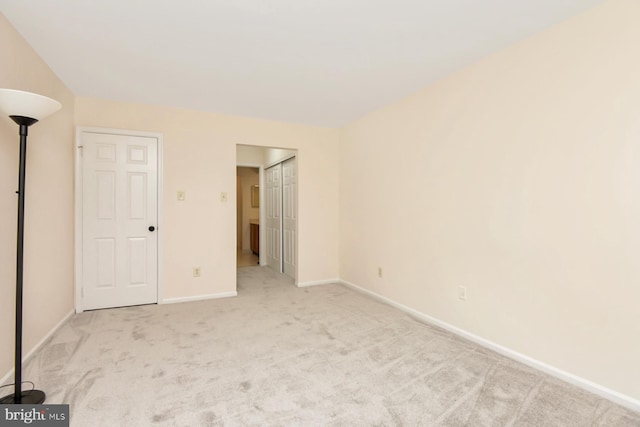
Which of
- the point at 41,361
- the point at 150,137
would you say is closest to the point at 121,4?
the point at 150,137

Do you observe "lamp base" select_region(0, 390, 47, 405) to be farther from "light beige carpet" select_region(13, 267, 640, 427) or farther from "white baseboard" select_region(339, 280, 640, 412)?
"white baseboard" select_region(339, 280, 640, 412)

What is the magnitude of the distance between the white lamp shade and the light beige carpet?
1.61m

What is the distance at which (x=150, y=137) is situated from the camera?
344 centimetres

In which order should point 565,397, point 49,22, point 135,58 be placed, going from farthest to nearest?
point 135,58
point 49,22
point 565,397

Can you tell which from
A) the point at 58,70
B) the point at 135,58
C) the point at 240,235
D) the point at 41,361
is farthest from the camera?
the point at 240,235

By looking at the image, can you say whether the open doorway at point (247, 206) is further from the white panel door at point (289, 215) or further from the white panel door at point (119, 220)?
the white panel door at point (119, 220)

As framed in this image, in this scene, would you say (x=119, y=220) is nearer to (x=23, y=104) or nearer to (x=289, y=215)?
(x=23, y=104)

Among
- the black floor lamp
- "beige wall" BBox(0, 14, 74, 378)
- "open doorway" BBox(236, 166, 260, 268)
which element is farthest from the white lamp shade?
"open doorway" BBox(236, 166, 260, 268)

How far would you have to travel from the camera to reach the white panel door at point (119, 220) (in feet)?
10.6

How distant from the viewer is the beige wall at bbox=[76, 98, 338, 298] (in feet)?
11.3

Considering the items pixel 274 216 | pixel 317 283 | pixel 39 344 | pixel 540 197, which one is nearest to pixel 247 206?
pixel 274 216

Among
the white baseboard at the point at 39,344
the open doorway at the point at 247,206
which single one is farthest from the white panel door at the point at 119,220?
the open doorway at the point at 247,206

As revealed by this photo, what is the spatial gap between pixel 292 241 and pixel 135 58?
300 cm

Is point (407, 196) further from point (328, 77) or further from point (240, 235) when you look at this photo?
point (240, 235)
